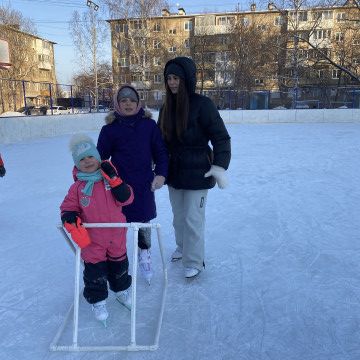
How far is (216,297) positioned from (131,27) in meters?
25.9

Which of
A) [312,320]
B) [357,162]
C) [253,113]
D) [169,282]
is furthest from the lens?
[253,113]

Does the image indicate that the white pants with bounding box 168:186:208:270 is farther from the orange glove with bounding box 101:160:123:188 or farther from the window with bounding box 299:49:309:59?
the window with bounding box 299:49:309:59

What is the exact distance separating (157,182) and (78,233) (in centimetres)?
64

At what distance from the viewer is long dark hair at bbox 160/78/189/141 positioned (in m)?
2.20

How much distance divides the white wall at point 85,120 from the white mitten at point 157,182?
8.54 meters

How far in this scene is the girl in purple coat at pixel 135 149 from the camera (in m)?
2.13

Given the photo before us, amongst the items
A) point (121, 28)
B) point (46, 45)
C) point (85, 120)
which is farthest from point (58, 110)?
point (46, 45)

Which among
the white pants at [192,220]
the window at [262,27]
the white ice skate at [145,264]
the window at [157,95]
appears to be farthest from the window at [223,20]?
the white ice skate at [145,264]

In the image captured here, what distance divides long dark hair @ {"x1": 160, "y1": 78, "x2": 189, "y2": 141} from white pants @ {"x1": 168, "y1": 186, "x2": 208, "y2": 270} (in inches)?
15.6

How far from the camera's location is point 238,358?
1740 mm

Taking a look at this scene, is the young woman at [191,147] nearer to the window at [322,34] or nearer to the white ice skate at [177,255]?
the white ice skate at [177,255]

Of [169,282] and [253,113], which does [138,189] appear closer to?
[169,282]

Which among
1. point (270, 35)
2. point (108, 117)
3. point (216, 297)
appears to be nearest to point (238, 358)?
point (216, 297)

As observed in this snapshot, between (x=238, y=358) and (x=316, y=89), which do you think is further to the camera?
(x=316, y=89)
